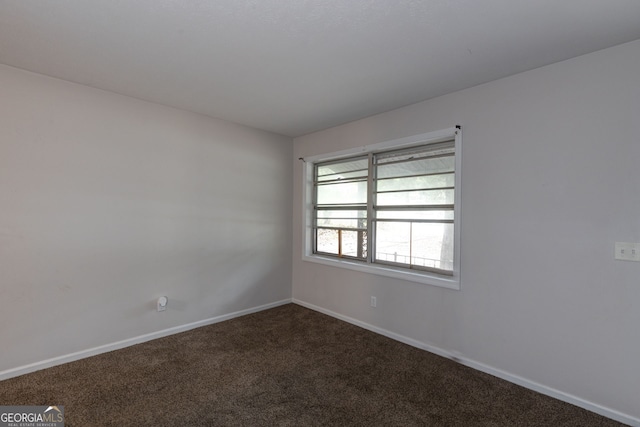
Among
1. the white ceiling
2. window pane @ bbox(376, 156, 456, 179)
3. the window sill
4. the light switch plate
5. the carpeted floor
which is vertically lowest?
the carpeted floor

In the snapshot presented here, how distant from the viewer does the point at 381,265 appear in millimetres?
3639

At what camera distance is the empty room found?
6.57 feet

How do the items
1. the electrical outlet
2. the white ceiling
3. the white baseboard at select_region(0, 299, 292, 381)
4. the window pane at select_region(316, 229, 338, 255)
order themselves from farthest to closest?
1. the window pane at select_region(316, 229, 338, 255)
2. the electrical outlet
3. the white baseboard at select_region(0, 299, 292, 381)
4. the white ceiling

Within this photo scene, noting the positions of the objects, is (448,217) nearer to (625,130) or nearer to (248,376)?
(625,130)

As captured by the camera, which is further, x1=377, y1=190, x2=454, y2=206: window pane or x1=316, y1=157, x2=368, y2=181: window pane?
x1=316, y1=157, x2=368, y2=181: window pane

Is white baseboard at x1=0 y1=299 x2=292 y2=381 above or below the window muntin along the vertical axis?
below

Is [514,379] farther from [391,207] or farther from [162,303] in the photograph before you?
[162,303]

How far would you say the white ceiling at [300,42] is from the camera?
5.68 feet

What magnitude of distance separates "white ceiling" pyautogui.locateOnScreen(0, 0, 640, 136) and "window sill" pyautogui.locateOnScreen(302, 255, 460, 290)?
1817 millimetres

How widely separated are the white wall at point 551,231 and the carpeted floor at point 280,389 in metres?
0.25

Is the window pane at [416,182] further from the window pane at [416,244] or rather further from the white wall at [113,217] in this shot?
the white wall at [113,217]

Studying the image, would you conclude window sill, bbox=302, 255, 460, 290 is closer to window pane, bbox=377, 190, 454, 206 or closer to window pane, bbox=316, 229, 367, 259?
window pane, bbox=316, 229, 367, 259

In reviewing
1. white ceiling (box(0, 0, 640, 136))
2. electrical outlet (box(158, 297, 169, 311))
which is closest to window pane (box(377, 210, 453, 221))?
white ceiling (box(0, 0, 640, 136))

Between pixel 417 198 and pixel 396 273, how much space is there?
2.81ft
